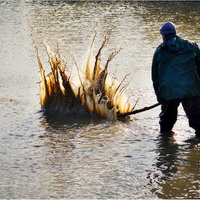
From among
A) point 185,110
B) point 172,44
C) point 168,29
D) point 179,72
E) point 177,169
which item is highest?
point 168,29

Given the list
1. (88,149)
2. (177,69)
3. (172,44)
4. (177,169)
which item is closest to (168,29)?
(172,44)

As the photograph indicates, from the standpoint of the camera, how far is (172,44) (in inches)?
279

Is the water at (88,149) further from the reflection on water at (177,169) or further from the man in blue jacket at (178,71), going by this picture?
the man in blue jacket at (178,71)

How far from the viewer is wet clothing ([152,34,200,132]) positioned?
708cm

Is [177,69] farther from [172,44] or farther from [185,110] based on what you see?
[185,110]

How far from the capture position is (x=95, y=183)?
5.77 metres

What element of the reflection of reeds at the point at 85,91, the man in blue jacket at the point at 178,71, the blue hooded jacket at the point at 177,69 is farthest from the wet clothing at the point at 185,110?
the reflection of reeds at the point at 85,91

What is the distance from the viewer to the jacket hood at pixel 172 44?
7.08 m

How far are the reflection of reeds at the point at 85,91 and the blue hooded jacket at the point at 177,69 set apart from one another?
142cm

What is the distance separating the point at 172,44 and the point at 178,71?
327 mm

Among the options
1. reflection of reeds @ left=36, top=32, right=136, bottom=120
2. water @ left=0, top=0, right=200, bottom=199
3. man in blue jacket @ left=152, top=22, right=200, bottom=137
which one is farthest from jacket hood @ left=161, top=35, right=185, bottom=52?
reflection of reeds @ left=36, top=32, right=136, bottom=120

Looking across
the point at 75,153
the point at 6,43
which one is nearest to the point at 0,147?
the point at 75,153

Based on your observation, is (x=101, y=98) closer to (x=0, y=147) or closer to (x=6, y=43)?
(x=0, y=147)

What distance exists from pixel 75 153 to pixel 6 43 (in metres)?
9.76
